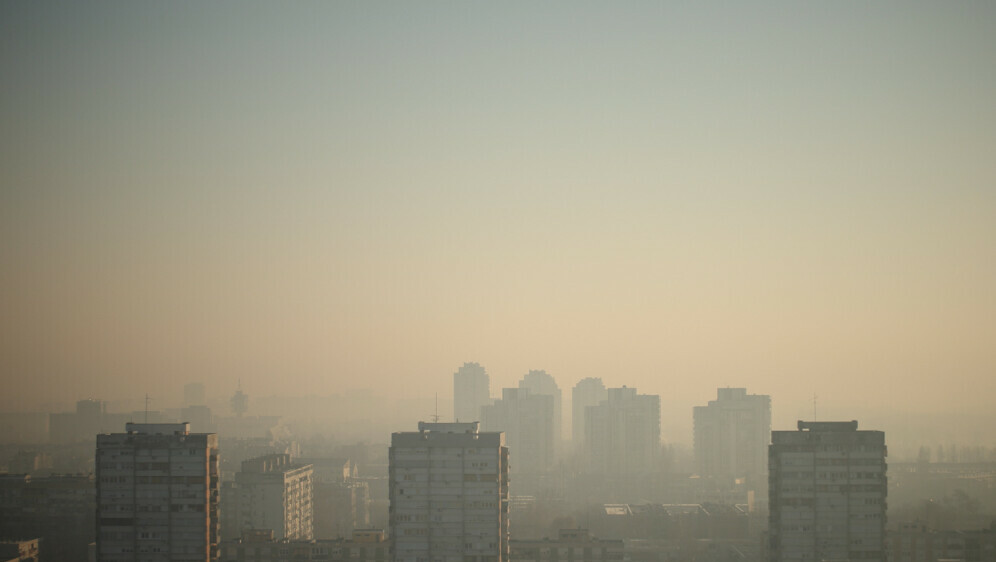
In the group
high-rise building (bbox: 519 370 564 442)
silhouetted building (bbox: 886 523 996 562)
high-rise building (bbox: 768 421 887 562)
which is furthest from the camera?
high-rise building (bbox: 519 370 564 442)

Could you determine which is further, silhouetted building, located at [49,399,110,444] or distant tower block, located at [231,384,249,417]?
distant tower block, located at [231,384,249,417]

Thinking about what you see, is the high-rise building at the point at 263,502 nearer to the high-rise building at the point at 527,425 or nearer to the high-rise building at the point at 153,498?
the high-rise building at the point at 153,498

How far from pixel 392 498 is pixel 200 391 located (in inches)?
1693

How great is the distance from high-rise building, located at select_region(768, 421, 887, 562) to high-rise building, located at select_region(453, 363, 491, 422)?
165 feet

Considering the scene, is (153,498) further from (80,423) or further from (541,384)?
(541,384)

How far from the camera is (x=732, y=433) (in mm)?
50125

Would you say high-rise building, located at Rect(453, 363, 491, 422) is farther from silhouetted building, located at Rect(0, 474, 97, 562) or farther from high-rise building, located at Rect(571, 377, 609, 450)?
silhouetted building, located at Rect(0, 474, 97, 562)

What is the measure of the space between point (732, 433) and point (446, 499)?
1437 inches

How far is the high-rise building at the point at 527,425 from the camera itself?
53.5m

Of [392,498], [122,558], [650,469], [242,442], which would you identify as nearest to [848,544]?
[392,498]

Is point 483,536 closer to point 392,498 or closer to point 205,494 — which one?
point 392,498

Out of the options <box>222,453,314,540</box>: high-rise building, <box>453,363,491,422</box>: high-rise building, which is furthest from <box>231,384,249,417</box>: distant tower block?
<box>222,453,314,540</box>: high-rise building

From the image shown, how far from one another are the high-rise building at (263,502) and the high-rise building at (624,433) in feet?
77.9

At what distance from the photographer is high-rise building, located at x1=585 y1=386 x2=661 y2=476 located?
2031 inches
